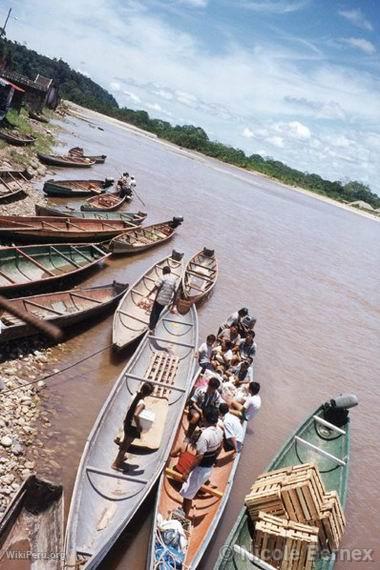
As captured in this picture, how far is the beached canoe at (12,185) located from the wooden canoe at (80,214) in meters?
1.24

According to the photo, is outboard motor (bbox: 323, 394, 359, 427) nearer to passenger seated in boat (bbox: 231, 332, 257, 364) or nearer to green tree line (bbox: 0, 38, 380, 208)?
passenger seated in boat (bbox: 231, 332, 257, 364)

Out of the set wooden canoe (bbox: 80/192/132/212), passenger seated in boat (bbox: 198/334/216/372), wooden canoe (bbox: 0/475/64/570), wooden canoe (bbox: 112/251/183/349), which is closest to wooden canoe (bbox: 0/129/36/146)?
wooden canoe (bbox: 80/192/132/212)

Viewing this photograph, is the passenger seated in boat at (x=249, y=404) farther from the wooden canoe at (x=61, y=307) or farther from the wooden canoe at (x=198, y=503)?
the wooden canoe at (x=61, y=307)

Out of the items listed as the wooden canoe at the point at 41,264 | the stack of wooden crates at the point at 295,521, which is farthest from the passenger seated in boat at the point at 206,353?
the wooden canoe at the point at 41,264

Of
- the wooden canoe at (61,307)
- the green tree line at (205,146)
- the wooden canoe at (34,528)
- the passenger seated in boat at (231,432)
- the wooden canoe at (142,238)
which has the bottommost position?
the wooden canoe at (34,528)

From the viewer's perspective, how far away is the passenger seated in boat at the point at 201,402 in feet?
27.5

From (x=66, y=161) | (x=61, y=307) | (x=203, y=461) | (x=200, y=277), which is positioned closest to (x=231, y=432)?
(x=203, y=461)

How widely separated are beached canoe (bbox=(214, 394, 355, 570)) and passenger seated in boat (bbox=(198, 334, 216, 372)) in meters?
2.59

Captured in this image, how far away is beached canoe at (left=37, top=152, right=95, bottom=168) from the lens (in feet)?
104

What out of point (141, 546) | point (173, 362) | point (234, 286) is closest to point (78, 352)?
point (173, 362)

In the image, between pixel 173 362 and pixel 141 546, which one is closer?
pixel 141 546

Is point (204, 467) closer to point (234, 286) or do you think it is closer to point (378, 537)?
point (378, 537)

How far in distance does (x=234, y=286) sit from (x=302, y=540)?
55.1ft

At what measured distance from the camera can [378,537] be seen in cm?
1023
